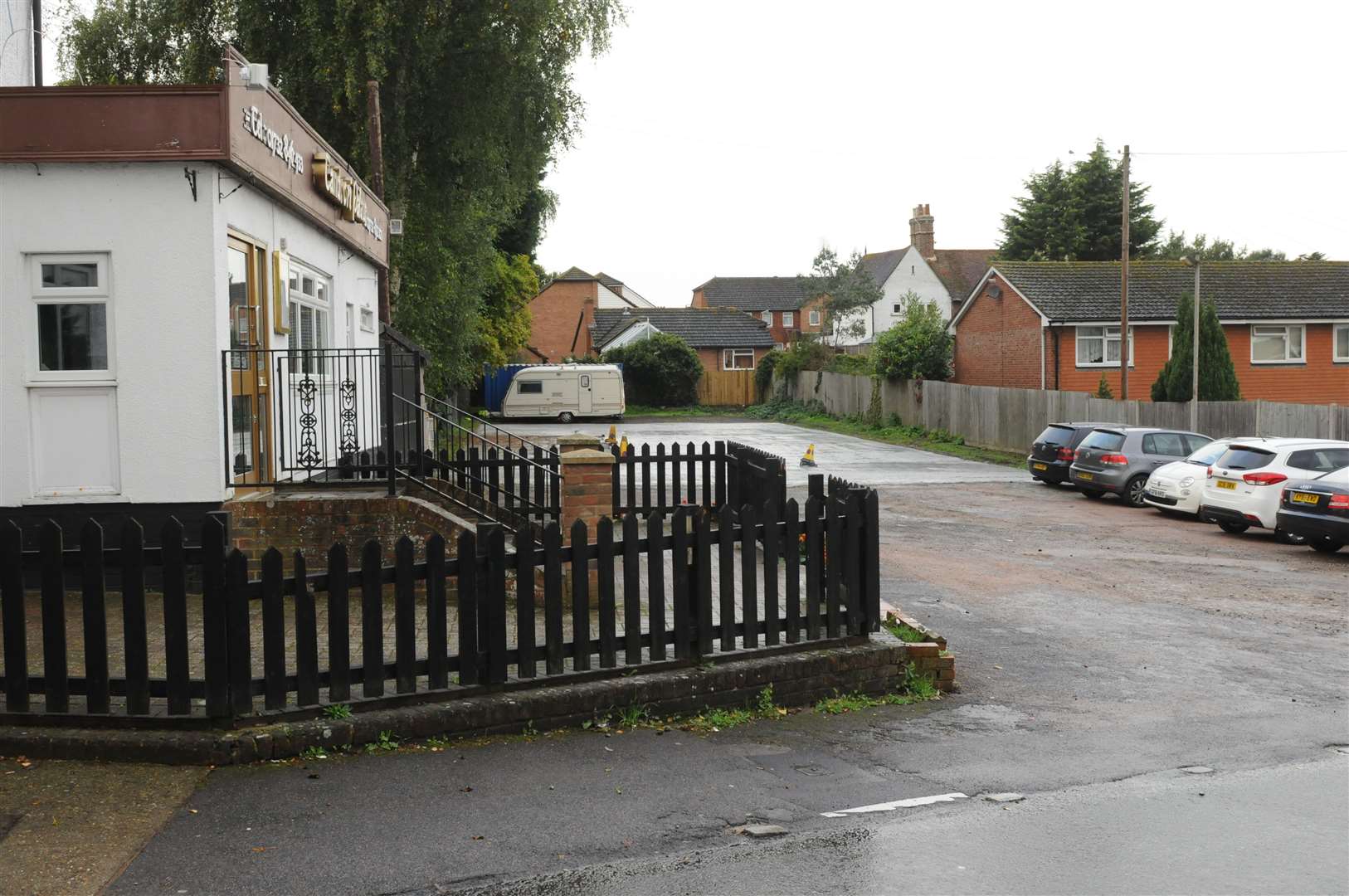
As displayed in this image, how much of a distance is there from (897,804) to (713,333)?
6934 centimetres

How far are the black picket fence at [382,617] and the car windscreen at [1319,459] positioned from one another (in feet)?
44.5

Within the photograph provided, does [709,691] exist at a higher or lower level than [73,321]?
lower

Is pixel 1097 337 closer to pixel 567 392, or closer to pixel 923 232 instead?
pixel 567 392

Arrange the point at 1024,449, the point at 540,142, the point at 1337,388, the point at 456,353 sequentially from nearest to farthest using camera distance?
the point at 540,142 < the point at 456,353 < the point at 1024,449 < the point at 1337,388

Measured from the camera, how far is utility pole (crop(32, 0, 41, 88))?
48.5 feet

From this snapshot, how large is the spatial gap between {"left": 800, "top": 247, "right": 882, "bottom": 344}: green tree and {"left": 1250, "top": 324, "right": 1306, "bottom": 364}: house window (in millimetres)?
28666

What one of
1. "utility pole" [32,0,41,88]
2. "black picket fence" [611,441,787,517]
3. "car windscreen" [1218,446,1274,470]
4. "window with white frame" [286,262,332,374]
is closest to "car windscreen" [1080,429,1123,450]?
"car windscreen" [1218,446,1274,470]

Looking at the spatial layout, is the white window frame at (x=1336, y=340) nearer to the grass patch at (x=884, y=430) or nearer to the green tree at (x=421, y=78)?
the grass patch at (x=884, y=430)

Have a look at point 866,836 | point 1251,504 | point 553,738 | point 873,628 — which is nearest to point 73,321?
point 553,738

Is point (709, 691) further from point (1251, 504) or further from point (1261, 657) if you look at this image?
point (1251, 504)

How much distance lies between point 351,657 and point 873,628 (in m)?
3.53

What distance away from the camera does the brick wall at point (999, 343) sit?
44.3 meters

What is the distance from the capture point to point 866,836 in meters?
5.64

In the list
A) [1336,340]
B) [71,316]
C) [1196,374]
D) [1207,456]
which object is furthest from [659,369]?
[71,316]
